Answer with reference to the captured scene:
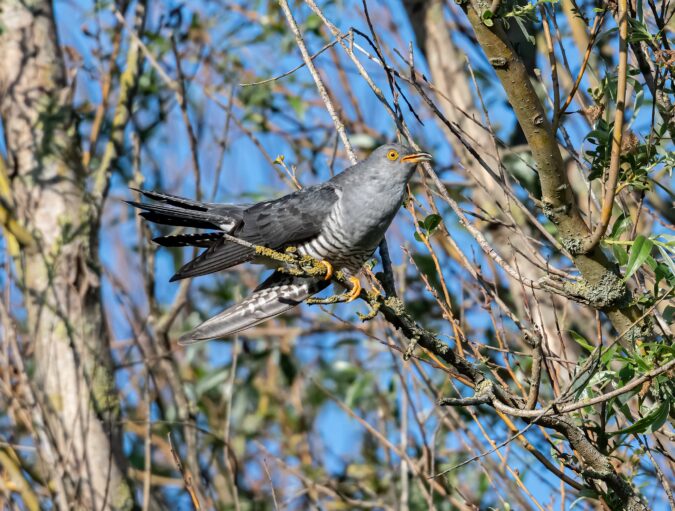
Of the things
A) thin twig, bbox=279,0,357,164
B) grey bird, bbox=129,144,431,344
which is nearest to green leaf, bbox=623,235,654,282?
thin twig, bbox=279,0,357,164

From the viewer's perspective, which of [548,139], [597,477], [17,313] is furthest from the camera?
[17,313]

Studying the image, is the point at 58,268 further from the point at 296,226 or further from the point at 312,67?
the point at 312,67

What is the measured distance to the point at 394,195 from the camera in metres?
3.18

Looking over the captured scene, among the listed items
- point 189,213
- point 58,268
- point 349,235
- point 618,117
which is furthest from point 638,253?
point 58,268

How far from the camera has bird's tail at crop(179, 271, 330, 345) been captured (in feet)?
10.2

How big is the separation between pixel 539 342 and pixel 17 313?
4.53m

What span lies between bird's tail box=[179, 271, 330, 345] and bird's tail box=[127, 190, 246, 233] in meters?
0.30

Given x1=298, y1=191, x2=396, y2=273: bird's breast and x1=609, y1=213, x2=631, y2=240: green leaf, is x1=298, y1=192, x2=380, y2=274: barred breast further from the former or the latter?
x1=609, y1=213, x2=631, y2=240: green leaf

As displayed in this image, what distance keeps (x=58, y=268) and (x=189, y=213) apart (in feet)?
2.58

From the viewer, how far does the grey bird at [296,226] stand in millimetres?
3111

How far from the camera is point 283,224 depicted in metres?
3.30

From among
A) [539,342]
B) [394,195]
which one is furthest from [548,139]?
[394,195]

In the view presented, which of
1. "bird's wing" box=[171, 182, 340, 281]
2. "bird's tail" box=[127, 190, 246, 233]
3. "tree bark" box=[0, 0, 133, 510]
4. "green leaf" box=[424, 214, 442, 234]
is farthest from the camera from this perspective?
"tree bark" box=[0, 0, 133, 510]

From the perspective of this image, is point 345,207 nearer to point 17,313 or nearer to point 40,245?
point 40,245
